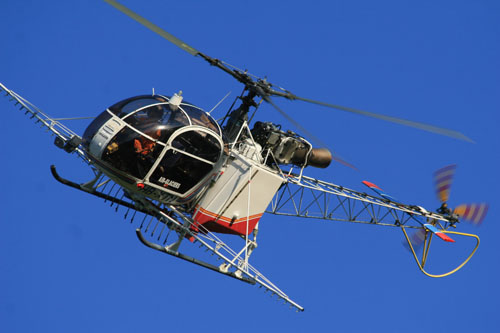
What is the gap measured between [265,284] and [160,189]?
4460 mm

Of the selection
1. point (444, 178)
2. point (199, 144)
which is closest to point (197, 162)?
point (199, 144)

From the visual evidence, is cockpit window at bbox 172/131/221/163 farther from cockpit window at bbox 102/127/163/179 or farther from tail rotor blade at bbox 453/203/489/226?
tail rotor blade at bbox 453/203/489/226

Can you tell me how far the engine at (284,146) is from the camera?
24.1 meters

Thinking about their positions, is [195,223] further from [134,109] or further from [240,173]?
[134,109]

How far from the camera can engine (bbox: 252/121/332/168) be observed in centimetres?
2409

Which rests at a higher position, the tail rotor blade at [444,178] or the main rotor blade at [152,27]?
the tail rotor blade at [444,178]

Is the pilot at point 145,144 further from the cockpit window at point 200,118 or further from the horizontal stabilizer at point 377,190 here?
the horizontal stabilizer at point 377,190

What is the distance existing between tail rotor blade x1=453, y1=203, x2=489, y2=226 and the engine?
6.95 m

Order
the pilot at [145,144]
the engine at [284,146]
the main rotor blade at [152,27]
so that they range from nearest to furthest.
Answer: the main rotor blade at [152,27] → the pilot at [145,144] → the engine at [284,146]

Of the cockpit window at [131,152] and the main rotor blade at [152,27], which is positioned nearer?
the main rotor blade at [152,27]

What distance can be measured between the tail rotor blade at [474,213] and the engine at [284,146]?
695cm

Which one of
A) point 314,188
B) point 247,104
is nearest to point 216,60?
point 247,104

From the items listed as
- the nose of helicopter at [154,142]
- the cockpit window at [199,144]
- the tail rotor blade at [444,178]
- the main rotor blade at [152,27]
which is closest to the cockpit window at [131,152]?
the nose of helicopter at [154,142]

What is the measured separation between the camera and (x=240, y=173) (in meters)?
23.1
